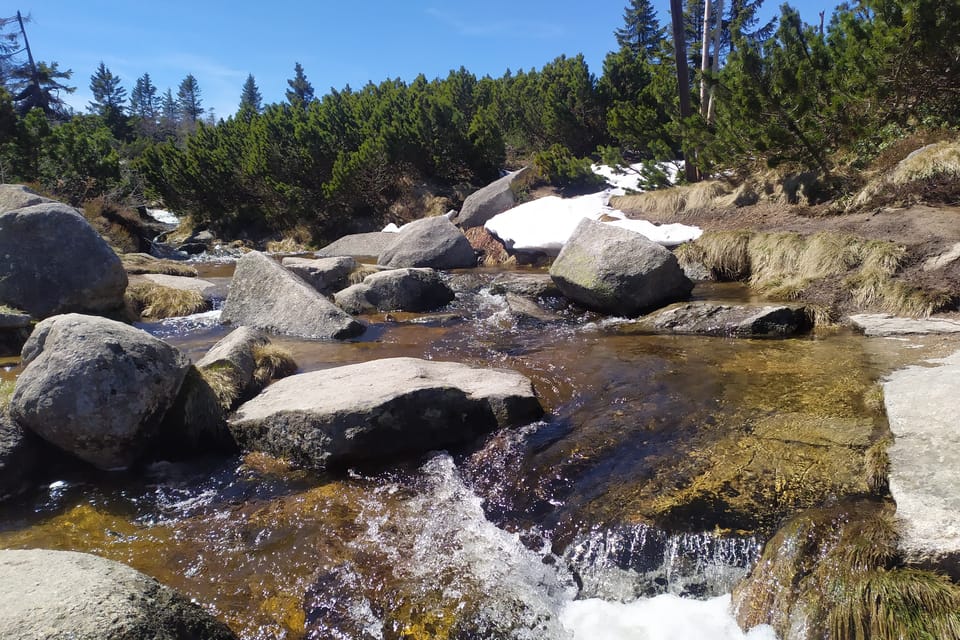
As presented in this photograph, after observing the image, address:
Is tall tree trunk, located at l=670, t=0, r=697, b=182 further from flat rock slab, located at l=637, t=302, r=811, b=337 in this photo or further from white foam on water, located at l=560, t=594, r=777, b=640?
white foam on water, located at l=560, t=594, r=777, b=640

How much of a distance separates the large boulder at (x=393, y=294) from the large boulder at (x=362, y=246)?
303 inches

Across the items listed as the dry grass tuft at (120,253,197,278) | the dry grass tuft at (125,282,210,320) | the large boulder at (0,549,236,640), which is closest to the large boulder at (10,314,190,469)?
the large boulder at (0,549,236,640)

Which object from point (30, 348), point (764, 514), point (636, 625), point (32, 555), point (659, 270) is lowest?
point (636, 625)

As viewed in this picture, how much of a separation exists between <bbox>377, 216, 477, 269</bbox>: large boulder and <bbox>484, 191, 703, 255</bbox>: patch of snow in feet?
5.08

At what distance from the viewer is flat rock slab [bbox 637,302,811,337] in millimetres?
6844

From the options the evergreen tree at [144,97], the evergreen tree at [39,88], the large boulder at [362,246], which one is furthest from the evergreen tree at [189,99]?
the large boulder at [362,246]

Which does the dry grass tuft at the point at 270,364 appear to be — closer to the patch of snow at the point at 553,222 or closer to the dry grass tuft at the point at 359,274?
the dry grass tuft at the point at 359,274

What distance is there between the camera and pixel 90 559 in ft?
8.04

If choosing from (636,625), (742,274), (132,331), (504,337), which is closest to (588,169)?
(742,274)

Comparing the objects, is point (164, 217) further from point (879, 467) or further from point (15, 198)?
point (879, 467)

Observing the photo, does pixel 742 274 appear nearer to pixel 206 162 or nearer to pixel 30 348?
pixel 30 348

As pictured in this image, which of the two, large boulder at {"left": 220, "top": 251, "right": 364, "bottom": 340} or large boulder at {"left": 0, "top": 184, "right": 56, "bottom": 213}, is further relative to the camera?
large boulder at {"left": 0, "top": 184, "right": 56, "bottom": 213}

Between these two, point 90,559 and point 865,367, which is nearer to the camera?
point 90,559

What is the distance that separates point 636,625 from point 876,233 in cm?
814
